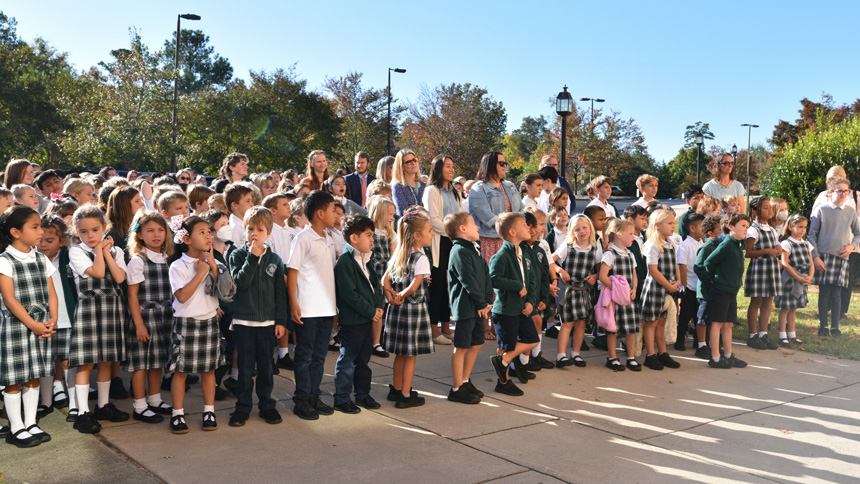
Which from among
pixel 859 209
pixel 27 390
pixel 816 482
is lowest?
pixel 816 482

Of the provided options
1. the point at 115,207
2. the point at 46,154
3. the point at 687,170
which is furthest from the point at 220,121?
the point at 687,170

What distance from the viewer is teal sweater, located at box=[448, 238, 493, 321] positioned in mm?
5613

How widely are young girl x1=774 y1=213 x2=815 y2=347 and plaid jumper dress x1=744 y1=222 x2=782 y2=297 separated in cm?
21

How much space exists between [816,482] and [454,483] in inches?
88.4

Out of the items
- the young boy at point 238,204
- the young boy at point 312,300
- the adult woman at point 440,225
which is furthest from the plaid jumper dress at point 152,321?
the adult woman at point 440,225

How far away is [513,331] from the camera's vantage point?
607cm

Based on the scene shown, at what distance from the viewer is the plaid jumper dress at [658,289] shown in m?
7.04

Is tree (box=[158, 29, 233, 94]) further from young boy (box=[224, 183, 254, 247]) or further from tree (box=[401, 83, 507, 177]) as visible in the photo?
young boy (box=[224, 183, 254, 247])

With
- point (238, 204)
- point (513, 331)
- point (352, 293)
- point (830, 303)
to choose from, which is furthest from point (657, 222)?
point (238, 204)

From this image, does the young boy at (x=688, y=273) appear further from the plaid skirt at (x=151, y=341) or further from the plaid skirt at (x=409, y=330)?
the plaid skirt at (x=151, y=341)

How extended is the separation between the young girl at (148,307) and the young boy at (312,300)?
0.94 metres

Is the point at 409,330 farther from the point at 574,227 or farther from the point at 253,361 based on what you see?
the point at 574,227

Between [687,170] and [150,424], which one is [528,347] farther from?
[687,170]

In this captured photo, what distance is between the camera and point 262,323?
4.96 meters
